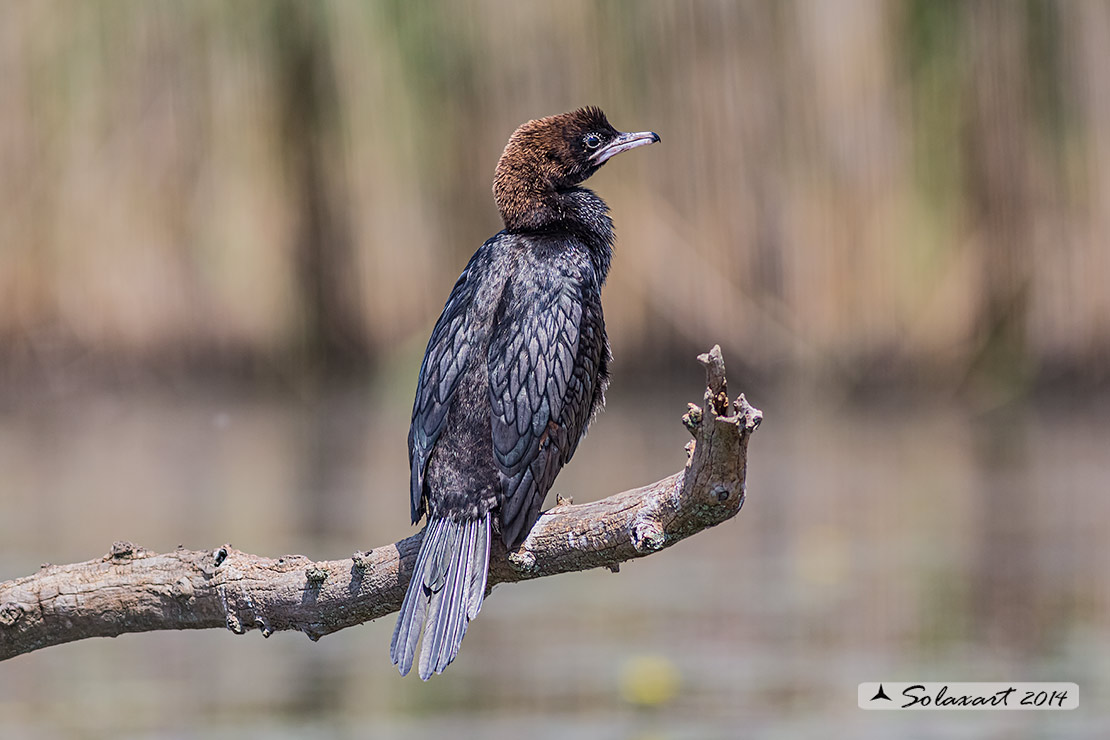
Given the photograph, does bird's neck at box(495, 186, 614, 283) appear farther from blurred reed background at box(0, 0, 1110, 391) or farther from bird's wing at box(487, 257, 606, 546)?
blurred reed background at box(0, 0, 1110, 391)

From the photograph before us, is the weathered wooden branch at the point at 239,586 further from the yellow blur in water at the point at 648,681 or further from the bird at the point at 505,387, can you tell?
the yellow blur in water at the point at 648,681

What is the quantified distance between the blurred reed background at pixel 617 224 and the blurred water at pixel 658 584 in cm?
6

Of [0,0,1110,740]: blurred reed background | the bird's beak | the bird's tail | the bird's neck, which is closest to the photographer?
the bird's tail

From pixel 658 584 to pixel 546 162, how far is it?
9.26ft

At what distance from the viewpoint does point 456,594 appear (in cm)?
281

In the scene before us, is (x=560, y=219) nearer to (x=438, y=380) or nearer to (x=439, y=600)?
(x=438, y=380)

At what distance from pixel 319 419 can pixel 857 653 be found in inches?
185

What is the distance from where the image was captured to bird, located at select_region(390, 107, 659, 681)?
2838 mm

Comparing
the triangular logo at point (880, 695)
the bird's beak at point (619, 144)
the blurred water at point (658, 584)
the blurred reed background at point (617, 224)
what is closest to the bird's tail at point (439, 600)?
the bird's beak at point (619, 144)

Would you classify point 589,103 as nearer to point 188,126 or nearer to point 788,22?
point 788,22

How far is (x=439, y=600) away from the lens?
111 inches

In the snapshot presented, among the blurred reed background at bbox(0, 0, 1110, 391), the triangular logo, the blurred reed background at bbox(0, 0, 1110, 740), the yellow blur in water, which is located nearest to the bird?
the yellow blur in water

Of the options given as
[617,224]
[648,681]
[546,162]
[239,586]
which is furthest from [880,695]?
[617,224]

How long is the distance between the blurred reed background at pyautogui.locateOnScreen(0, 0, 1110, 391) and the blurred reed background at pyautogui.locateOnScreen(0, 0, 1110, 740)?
0.02m
